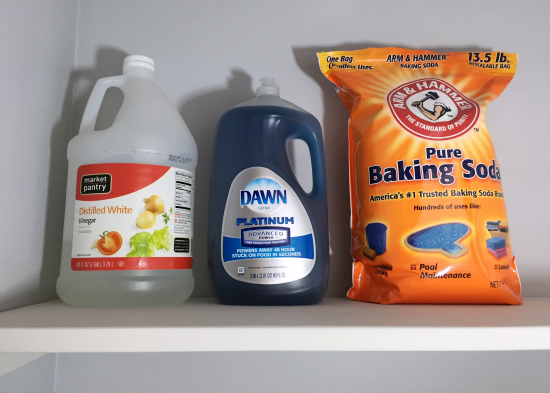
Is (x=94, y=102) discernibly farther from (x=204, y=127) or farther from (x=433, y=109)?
(x=433, y=109)

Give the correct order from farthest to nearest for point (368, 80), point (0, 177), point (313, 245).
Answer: point (368, 80)
point (313, 245)
point (0, 177)

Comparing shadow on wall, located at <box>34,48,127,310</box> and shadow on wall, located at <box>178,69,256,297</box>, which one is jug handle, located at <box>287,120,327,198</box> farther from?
shadow on wall, located at <box>34,48,127,310</box>

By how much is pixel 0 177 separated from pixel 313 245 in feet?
1.53

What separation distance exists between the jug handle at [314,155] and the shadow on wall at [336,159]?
0.11 meters

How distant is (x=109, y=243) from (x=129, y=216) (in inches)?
1.9

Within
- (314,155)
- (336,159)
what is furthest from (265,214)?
(336,159)

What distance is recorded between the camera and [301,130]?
0.71 metres

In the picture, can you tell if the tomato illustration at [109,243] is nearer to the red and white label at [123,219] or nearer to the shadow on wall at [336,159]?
the red and white label at [123,219]

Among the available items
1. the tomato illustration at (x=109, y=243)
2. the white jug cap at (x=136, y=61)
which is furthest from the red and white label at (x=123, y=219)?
the white jug cap at (x=136, y=61)

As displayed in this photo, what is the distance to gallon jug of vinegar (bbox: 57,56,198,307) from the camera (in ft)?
1.93

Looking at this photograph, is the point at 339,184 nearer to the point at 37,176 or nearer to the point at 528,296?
the point at 528,296

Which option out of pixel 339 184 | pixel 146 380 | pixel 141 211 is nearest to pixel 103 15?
pixel 141 211

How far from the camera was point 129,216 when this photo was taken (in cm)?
59

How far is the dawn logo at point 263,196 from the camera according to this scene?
2.12ft
